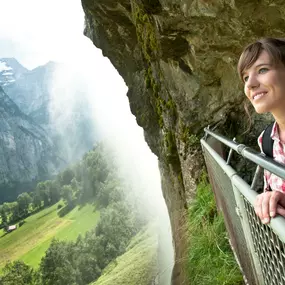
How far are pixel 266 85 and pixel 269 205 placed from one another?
81cm

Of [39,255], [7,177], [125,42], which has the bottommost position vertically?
[39,255]

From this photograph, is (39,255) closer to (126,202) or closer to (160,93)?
(126,202)

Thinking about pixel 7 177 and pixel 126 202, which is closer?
pixel 126 202

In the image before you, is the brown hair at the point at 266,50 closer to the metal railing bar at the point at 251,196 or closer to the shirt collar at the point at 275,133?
the shirt collar at the point at 275,133

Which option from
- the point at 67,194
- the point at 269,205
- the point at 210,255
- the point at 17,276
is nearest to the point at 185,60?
the point at 210,255

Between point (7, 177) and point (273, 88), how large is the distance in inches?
7660

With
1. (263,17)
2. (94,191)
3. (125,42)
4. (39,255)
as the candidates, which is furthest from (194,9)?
(94,191)

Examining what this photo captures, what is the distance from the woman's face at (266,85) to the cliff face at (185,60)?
495 centimetres

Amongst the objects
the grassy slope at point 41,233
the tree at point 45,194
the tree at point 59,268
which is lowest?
the grassy slope at point 41,233

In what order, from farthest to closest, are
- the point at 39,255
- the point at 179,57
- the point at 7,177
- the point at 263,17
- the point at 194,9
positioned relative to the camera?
the point at 7,177 < the point at 39,255 < the point at 179,57 < the point at 194,9 < the point at 263,17

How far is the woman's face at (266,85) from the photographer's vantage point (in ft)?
7.13

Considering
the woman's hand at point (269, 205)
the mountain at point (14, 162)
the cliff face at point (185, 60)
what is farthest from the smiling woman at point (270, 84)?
the mountain at point (14, 162)

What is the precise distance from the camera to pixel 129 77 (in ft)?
53.4

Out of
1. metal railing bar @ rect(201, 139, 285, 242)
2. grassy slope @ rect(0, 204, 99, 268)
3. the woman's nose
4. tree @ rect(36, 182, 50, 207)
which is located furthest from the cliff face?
Answer: tree @ rect(36, 182, 50, 207)
